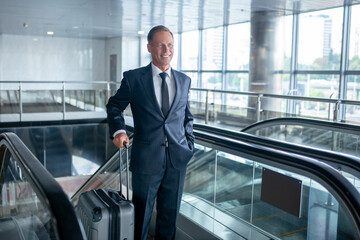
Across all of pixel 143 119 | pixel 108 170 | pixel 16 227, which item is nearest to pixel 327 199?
pixel 143 119

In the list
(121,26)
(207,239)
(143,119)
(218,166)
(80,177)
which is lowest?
(80,177)

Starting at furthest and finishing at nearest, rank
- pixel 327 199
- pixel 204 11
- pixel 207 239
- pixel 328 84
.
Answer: pixel 204 11
pixel 328 84
pixel 207 239
pixel 327 199

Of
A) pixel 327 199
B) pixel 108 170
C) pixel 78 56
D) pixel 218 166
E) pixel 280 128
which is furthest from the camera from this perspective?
pixel 78 56

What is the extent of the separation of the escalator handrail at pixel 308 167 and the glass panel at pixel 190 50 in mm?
14575

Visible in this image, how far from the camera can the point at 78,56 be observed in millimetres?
17188

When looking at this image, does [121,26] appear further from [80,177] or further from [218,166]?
[218,166]

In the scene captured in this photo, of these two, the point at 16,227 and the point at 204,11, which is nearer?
the point at 16,227

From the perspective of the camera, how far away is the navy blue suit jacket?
7.88 ft

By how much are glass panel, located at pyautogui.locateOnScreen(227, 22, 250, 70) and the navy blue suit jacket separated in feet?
40.2

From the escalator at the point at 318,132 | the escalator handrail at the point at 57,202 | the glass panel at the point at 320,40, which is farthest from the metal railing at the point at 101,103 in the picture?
the escalator handrail at the point at 57,202

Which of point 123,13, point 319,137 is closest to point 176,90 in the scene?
point 319,137

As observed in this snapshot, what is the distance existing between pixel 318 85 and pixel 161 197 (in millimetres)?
9882

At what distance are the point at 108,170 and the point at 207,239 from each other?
8.06 ft

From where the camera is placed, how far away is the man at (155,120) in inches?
94.4
